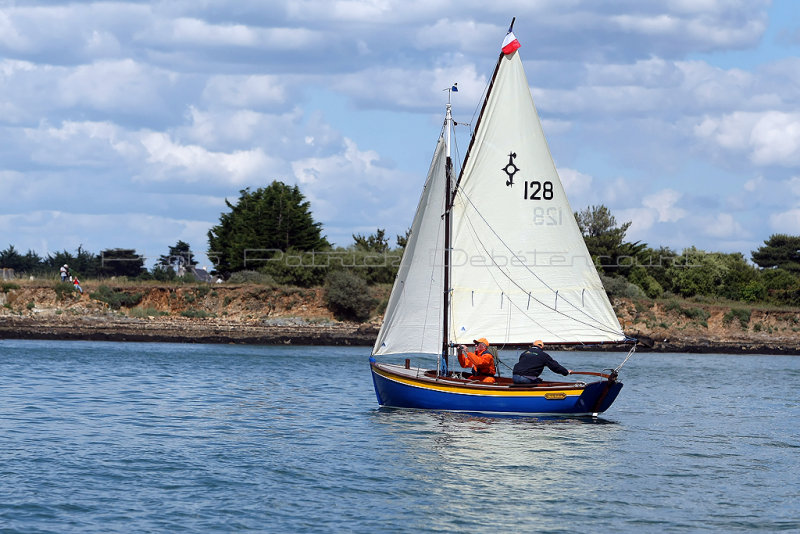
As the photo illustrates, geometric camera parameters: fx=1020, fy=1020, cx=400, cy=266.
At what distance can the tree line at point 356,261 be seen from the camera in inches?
3720

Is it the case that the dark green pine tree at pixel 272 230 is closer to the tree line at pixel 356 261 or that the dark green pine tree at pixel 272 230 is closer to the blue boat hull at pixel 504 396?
the tree line at pixel 356 261

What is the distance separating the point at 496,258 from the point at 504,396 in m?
4.89

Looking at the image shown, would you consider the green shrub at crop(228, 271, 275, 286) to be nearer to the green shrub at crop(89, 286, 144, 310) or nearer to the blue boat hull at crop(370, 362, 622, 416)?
the green shrub at crop(89, 286, 144, 310)

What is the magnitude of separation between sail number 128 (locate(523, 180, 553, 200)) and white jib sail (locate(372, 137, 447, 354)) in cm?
284

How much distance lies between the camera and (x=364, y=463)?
25109 mm


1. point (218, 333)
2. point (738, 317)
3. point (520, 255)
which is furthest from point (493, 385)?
point (738, 317)

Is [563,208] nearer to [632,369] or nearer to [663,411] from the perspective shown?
[663,411]

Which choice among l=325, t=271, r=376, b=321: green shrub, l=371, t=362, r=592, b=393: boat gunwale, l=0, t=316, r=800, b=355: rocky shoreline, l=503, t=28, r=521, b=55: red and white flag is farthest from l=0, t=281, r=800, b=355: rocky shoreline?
l=503, t=28, r=521, b=55: red and white flag

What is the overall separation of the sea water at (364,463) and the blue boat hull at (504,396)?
44 cm

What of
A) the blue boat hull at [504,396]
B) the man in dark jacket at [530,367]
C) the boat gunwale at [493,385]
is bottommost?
the blue boat hull at [504,396]

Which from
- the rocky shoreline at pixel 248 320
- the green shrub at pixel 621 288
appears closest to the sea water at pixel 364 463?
the rocky shoreline at pixel 248 320

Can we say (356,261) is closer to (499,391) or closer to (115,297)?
(115,297)

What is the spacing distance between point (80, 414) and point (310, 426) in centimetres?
792

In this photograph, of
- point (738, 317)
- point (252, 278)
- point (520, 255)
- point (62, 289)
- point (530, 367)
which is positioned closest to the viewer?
point (530, 367)
